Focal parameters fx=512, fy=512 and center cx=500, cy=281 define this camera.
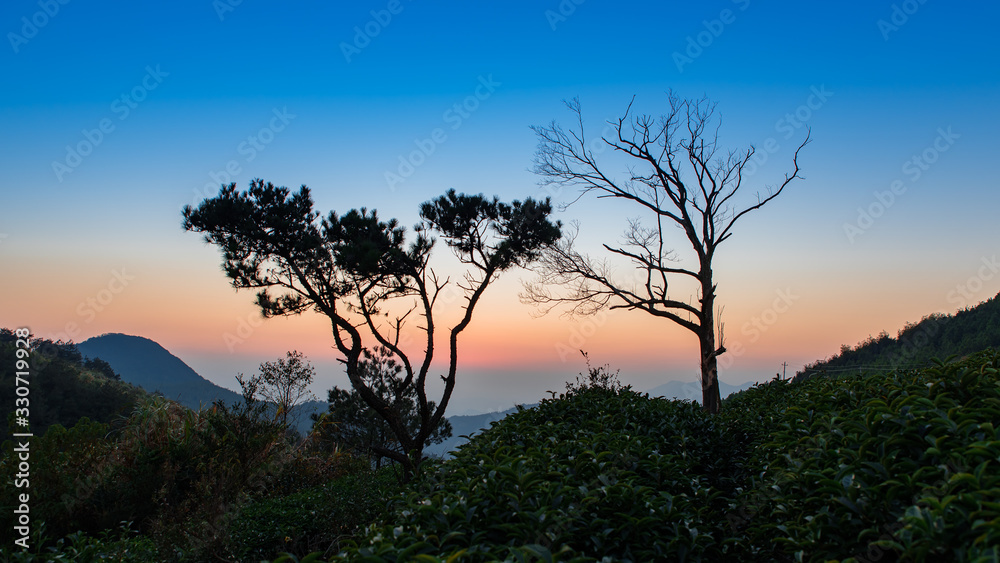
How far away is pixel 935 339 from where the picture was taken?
27219 millimetres

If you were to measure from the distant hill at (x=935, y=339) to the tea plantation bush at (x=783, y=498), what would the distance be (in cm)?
2215

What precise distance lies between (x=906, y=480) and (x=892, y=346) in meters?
30.5

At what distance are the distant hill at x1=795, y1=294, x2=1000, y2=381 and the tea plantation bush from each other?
72.7ft

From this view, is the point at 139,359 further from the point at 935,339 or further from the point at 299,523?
the point at 935,339

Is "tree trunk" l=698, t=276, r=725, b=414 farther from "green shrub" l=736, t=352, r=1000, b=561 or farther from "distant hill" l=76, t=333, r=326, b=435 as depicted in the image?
"distant hill" l=76, t=333, r=326, b=435

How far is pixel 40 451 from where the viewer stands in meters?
8.02

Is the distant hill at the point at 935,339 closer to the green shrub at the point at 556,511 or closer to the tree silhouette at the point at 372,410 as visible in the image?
the tree silhouette at the point at 372,410

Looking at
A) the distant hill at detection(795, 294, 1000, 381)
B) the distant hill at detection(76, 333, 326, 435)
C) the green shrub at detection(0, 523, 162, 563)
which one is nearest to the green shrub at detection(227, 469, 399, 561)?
the green shrub at detection(0, 523, 162, 563)

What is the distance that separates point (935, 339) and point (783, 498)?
107ft

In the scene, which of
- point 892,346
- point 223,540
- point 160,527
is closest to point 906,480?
point 223,540

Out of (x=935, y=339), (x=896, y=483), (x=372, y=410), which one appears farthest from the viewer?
(x=935, y=339)

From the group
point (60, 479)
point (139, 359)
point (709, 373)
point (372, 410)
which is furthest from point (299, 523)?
point (139, 359)

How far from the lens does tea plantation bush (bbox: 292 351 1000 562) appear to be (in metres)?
1.95

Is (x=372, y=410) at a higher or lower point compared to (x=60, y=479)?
higher
